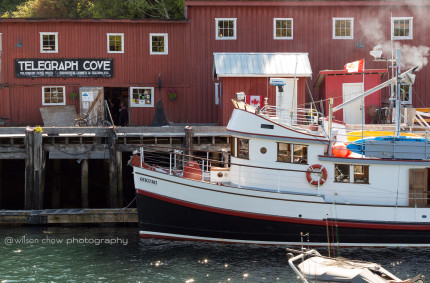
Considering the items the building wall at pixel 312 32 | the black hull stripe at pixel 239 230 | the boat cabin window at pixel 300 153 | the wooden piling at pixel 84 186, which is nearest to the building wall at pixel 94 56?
the building wall at pixel 312 32

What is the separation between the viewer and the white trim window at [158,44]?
32.8 metres

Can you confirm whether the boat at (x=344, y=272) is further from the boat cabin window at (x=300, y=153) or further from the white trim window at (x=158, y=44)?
the white trim window at (x=158, y=44)

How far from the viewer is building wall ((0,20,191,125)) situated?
32.5 meters

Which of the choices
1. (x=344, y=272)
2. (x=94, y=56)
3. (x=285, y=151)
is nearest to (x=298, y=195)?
(x=285, y=151)

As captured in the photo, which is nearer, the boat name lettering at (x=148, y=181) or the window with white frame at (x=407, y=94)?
the boat name lettering at (x=148, y=181)

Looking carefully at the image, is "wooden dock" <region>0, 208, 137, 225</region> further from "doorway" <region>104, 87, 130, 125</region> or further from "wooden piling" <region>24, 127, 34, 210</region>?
"doorway" <region>104, 87, 130, 125</region>

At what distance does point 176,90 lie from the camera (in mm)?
33000

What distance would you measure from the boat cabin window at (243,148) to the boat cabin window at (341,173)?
2.80 m

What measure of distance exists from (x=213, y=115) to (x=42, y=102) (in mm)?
7935

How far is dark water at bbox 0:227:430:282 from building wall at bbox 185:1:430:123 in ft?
39.6

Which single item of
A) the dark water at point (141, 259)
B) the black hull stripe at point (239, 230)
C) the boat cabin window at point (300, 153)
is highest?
the boat cabin window at point (300, 153)

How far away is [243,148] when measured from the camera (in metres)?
22.4

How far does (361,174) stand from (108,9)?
25577 millimetres

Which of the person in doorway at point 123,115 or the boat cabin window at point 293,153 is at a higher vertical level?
the person in doorway at point 123,115
